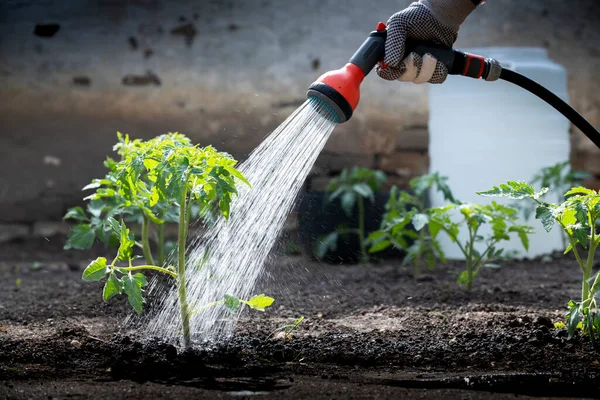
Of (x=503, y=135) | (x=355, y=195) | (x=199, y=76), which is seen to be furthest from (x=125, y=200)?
(x=503, y=135)

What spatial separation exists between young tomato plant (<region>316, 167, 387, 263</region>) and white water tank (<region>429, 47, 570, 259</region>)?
0.54 m

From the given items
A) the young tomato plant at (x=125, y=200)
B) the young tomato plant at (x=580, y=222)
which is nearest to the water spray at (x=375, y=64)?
the young tomato plant at (x=580, y=222)

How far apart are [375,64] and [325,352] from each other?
92 centimetres

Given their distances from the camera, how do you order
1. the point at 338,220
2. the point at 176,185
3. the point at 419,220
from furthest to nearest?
the point at 338,220
the point at 419,220
the point at 176,185

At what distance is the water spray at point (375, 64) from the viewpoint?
2.19 m

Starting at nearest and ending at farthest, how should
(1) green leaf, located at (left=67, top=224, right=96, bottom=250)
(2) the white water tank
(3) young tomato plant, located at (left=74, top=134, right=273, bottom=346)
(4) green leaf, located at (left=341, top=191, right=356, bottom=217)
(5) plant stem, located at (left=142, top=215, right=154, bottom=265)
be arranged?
(3) young tomato plant, located at (left=74, top=134, right=273, bottom=346)
(1) green leaf, located at (left=67, top=224, right=96, bottom=250)
(5) plant stem, located at (left=142, top=215, right=154, bottom=265)
(4) green leaf, located at (left=341, top=191, right=356, bottom=217)
(2) the white water tank

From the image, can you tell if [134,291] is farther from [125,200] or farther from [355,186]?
[355,186]

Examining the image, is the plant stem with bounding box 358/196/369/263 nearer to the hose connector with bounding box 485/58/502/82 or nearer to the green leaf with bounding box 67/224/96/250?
the green leaf with bounding box 67/224/96/250

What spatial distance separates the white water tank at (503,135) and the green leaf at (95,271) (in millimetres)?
3056

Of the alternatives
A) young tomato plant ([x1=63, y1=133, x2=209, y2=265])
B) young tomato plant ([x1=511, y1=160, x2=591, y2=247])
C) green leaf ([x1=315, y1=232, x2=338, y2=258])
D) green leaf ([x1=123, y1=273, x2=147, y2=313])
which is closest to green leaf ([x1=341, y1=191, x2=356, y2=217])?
green leaf ([x1=315, y1=232, x2=338, y2=258])

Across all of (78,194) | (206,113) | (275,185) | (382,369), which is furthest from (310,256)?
(382,369)

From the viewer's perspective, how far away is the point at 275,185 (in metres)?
2.54

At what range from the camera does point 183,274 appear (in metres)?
2.19

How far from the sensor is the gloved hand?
223cm
